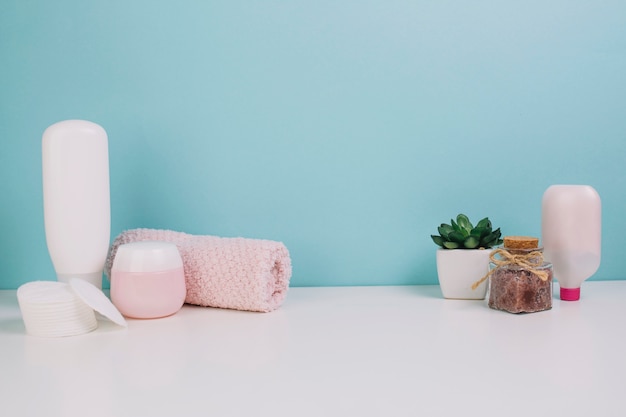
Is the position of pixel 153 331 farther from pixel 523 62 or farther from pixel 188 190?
pixel 523 62

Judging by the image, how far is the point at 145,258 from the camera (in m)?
0.88

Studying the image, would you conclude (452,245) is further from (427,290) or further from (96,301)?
(96,301)

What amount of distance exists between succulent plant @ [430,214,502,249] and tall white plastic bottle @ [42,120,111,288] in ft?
1.78

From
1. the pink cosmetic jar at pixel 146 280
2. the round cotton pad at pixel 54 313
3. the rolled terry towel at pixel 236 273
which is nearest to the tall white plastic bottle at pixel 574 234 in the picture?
the rolled terry towel at pixel 236 273

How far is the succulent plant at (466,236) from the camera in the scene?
988 mm

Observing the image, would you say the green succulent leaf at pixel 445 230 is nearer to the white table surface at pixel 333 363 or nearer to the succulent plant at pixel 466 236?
the succulent plant at pixel 466 236

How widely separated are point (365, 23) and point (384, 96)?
0.44 ft

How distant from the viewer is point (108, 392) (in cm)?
60

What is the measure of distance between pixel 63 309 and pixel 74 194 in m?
0.19

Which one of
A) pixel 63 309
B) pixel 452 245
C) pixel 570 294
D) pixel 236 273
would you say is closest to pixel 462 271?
pixel 452 245

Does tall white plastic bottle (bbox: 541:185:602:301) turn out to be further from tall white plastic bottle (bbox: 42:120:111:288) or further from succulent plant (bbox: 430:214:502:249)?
tall white plastic bottle (bbox: 42:120:111:288)

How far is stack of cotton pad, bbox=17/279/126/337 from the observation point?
805 millimetres

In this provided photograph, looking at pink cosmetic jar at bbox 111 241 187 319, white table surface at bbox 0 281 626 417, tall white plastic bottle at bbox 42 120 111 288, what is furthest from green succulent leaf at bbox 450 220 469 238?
tall white plastic bottle at bbox 42 120 111 288

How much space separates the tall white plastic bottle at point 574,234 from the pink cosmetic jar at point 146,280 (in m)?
0.60
